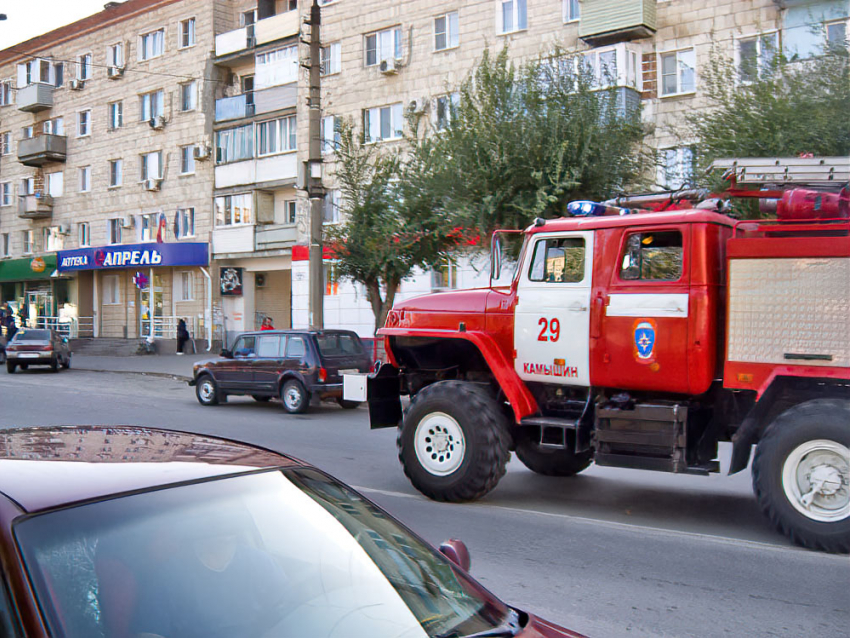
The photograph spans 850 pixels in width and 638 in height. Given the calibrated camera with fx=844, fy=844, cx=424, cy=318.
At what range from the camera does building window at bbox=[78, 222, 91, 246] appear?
44.4 m

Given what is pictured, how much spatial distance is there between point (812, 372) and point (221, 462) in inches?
200

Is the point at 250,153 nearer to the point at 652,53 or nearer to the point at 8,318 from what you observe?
the point at 8,318

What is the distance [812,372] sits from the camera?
6.33 meters

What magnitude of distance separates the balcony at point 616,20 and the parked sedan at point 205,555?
2339 cm

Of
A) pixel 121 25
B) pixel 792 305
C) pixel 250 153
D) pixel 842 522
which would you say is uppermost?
pixel 121 25

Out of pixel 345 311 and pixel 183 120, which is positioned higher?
pixel 183 120

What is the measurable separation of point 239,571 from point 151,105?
1657 inches

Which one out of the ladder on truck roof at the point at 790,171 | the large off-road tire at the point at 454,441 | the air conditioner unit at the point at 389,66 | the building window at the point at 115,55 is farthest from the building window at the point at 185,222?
the ladder on truck roof at the point at 790,171

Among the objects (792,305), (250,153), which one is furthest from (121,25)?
(792,305)

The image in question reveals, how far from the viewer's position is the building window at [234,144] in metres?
36.1

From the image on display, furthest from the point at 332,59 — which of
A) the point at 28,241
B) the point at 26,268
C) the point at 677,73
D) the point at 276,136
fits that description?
the point at 28,241

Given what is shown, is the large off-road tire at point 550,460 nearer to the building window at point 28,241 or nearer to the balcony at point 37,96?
the balcony at point 37,96

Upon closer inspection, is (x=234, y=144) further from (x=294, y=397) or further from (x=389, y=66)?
(x=294, y=397)

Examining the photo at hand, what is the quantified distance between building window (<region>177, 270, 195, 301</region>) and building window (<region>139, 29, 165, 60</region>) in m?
10.8
